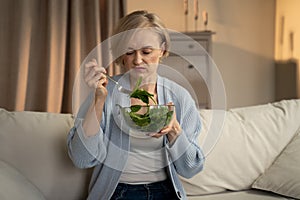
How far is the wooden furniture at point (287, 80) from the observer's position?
132 inches

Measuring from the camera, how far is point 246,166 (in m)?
1.91

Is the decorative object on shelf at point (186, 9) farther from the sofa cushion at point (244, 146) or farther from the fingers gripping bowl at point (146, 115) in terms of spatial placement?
the fingers gripping bowl at point (146, 115)

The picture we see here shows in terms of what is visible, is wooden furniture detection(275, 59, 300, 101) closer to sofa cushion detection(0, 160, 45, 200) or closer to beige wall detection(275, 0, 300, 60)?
beige wall detection(275, 0, 300, 60)

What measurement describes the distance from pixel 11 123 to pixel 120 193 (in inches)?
18.2

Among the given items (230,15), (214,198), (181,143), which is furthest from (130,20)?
(230,15)

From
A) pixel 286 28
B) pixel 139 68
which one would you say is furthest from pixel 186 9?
→ pixel 139 68

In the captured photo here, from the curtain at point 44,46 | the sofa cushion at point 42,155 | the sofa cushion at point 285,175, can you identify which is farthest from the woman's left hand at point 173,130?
the curtain at point 44,46

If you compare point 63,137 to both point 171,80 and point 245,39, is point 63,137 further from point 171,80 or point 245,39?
point 245,39

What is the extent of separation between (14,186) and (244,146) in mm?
963

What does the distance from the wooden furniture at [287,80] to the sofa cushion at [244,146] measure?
1.34 metres

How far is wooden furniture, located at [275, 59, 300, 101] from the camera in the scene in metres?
3.36

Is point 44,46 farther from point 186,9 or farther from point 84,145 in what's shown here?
point 84,145

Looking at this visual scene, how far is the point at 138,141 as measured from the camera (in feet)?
5.12

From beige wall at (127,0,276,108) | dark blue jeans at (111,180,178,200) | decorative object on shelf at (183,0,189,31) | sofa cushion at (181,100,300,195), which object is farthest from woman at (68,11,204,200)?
beige wall at (127,0,276,108)
